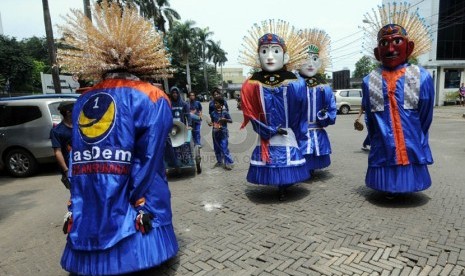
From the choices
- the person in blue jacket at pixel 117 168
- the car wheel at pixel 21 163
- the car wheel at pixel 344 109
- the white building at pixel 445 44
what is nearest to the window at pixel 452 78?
the white building at pixel 445 44

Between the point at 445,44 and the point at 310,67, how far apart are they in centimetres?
2605

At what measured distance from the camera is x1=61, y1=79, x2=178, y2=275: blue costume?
2.70 m

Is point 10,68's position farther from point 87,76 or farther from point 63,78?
point 87,76

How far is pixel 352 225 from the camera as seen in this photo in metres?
4.17

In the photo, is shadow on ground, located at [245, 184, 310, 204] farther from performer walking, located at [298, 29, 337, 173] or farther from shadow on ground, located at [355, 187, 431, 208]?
shadow on ground, located at [355, 187, 431, 208]

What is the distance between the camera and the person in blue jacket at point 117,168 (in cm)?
271

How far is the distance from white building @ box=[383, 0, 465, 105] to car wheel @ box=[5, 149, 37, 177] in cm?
2675

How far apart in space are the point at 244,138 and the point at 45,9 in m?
8.94

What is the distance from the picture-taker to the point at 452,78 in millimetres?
27062

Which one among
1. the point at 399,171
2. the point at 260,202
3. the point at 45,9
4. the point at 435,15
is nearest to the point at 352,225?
the point at 399,171

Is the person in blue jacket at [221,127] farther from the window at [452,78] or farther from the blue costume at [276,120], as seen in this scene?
the window at [452,78]

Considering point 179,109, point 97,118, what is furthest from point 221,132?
point 97,118

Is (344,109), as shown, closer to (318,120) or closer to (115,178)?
(318,120)

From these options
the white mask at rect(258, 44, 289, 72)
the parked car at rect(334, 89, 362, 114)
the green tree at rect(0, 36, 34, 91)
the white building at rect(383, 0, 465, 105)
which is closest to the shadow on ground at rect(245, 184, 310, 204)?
the white mask at rect(258, 44, 289, 72)
